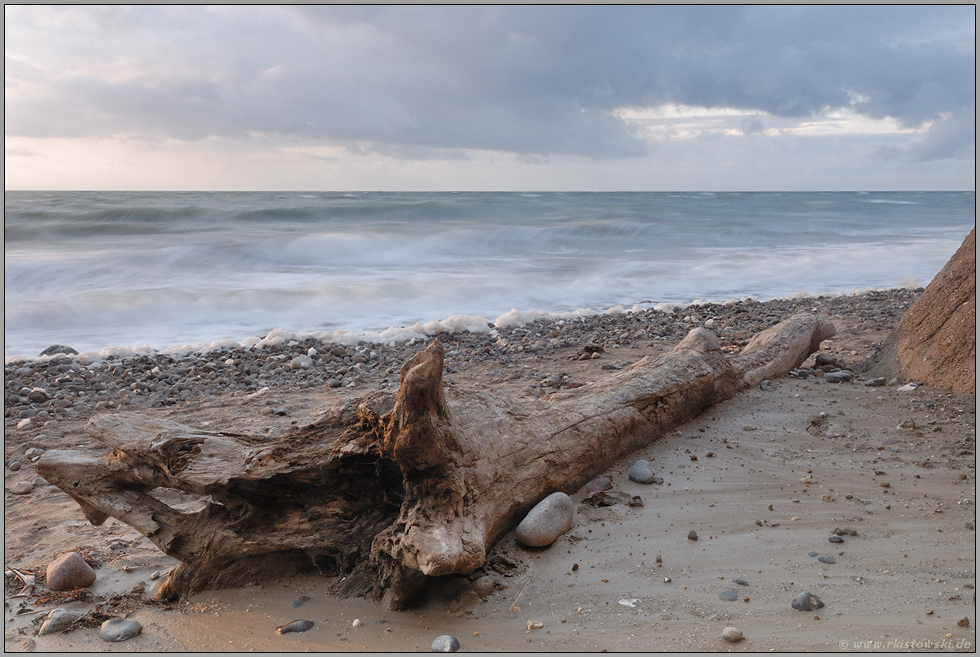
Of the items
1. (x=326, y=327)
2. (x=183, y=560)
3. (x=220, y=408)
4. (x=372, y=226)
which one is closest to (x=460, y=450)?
(x=183, y=560)

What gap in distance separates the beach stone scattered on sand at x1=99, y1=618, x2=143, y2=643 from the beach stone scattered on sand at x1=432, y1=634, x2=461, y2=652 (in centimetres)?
117

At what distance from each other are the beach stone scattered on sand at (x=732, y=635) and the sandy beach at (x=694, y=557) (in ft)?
0.08

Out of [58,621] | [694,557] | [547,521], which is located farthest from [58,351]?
[694,557]

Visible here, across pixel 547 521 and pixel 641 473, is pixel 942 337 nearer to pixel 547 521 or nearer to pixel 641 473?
pixel 641 473

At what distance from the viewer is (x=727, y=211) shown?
33.1 metres

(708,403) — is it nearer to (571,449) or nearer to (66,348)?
(571,449)

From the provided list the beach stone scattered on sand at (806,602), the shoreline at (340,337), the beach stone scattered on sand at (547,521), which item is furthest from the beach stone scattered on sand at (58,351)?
the beach stone scattered on sand at (806,602)

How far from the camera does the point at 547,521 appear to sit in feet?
9.04

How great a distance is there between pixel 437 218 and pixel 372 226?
465 cm

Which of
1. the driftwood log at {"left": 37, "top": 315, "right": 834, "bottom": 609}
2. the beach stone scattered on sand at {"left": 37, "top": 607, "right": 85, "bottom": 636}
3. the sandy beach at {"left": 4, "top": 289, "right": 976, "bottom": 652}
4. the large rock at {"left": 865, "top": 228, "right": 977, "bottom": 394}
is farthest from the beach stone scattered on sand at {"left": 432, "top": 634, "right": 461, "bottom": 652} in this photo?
the large rock at {"left": 865, "top": 228, "right": 977, "bottom": 394}

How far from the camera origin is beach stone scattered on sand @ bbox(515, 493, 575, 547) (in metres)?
2.71

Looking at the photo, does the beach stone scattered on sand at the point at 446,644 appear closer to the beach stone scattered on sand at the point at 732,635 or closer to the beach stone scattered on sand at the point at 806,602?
the beach stone scattered on sand at the point at 732,635

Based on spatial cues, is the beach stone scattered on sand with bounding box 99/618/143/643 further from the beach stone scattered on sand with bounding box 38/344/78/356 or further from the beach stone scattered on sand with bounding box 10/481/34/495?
the beach stone scattered on sand with bounding box 38/344/78/356

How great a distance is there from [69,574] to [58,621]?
328 millimetres
